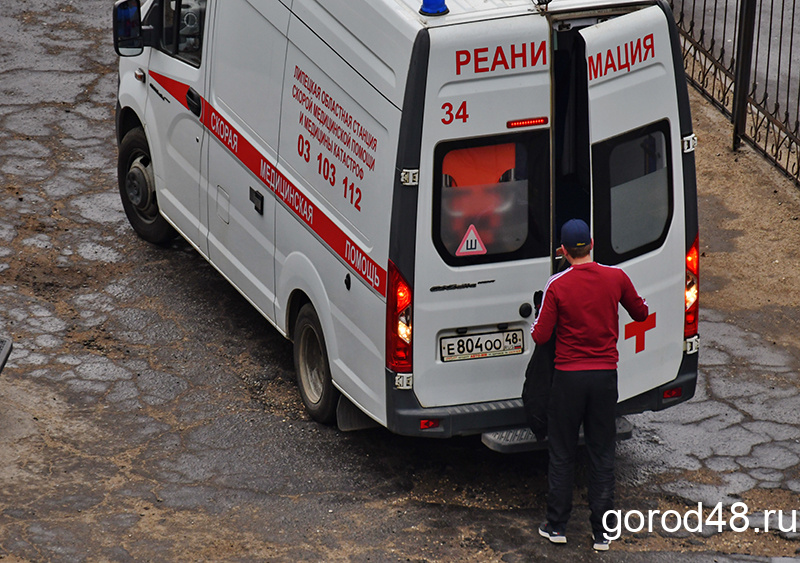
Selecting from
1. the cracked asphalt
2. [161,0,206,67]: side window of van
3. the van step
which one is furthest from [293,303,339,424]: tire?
[161,0,206,67]: side window of van

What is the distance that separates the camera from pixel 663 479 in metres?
7.15

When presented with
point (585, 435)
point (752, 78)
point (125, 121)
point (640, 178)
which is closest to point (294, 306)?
point (585, 435)

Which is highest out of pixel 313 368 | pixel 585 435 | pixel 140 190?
pixel 140 190

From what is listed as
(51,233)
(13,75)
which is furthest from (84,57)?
(51,233)

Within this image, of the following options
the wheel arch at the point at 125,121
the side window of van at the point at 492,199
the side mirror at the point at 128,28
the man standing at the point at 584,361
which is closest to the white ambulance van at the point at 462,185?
the side window of van at the point at 492,199

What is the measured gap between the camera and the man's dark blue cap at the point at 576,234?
6176 millimetres

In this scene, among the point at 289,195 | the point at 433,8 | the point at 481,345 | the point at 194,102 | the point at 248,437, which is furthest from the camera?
the point at 194,102

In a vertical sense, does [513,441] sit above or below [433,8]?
below

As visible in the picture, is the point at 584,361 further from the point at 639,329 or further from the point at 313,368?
the point at 313,368

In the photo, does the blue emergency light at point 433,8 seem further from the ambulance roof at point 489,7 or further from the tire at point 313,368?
the tire at point 313,368

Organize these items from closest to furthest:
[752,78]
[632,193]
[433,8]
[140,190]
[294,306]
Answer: [433,8] → [632,193] → [294,306] → [140,190] → [752,78]

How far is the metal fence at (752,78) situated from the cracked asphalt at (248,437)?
2.97 ft

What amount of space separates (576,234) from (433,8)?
1287mm

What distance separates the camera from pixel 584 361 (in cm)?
624
